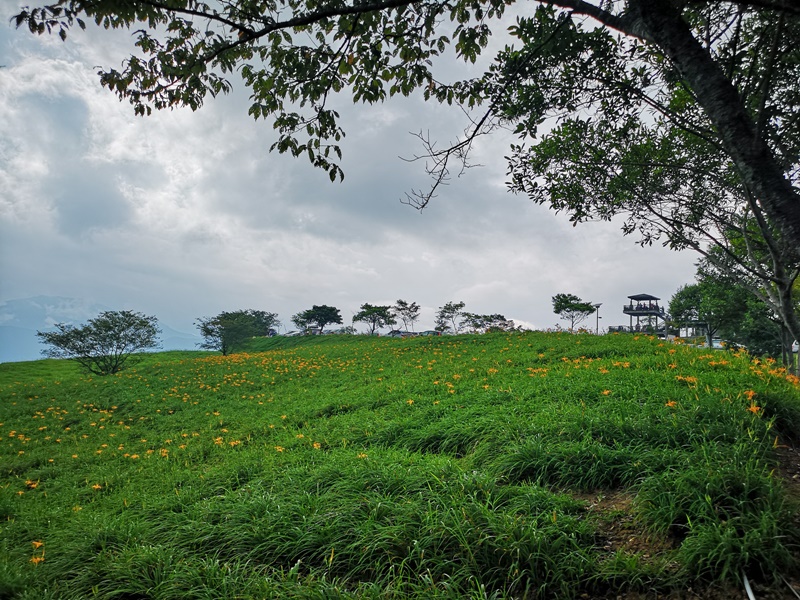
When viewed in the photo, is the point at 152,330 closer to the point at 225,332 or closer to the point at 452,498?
the point at 225,332

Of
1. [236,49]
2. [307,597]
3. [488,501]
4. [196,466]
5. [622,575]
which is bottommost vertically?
[196,466]

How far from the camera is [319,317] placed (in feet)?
174

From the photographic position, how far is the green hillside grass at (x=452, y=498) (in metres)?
2.40

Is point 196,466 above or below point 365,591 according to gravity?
below

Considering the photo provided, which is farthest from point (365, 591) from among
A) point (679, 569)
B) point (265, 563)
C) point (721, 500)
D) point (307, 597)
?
point (721, 500)

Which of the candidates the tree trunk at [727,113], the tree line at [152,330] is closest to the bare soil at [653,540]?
the tree trunk at [727,113]

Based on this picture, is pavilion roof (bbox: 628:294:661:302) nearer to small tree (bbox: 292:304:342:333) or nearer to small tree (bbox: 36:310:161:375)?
small tree (bbox: 292:304:342:333)

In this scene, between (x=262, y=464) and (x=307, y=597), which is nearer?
(x=307, y=597)

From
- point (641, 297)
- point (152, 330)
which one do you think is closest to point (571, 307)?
point (641, 297)

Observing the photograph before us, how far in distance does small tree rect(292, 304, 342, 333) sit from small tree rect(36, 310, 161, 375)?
94.1 feet

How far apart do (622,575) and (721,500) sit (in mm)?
963

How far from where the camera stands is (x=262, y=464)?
480 cm

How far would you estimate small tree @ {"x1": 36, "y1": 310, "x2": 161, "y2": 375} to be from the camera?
22.5 metres

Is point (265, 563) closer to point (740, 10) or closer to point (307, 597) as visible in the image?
point (307, 597)
